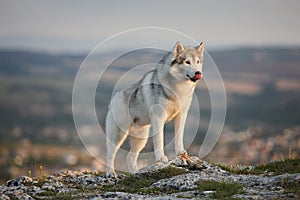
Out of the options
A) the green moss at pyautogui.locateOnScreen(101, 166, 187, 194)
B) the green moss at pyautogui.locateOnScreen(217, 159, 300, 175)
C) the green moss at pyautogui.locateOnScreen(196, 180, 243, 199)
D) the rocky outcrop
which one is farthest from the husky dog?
the green moss at pyautogui.locateOnScreen(196, 180, 243, 199)

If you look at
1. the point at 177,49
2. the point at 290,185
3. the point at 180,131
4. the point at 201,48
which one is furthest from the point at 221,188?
the point at 201,48

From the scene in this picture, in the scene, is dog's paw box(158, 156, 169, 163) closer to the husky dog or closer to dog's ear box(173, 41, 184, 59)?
the husky dog

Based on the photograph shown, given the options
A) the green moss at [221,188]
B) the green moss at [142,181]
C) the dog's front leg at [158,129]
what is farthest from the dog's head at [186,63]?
the green moss at [221,188]

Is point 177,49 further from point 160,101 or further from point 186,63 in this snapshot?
point 160,101

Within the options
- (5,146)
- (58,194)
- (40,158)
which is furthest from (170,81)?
(5,146)

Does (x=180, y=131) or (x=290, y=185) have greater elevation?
(x=180, y=131)

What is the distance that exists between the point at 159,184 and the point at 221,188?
1.98 metres

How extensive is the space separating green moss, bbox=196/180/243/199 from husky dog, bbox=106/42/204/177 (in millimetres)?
3353

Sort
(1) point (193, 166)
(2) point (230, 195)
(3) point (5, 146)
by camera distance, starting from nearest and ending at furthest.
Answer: (2) point (230, 195) → (1) point (193, 166) → (3) point (5, 146)

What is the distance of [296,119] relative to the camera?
183 meters

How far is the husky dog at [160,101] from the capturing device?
18391 millimetres

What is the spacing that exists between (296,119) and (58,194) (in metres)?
175

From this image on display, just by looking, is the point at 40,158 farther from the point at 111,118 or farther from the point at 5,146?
the point at 111,118

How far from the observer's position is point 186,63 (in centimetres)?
1827
